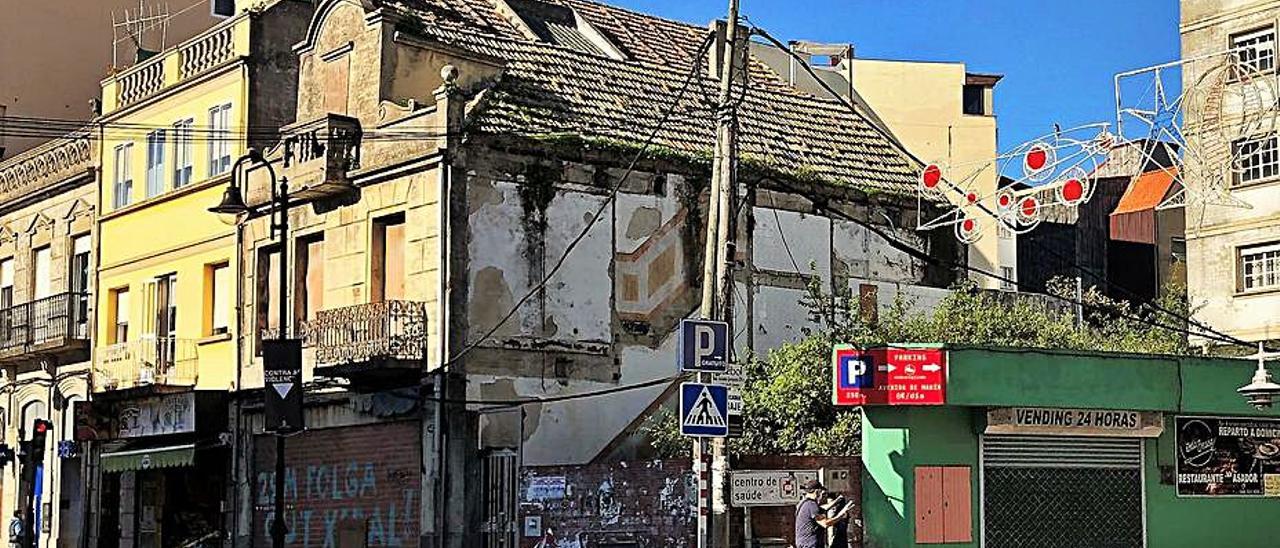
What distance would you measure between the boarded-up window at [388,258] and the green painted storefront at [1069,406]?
346 inches

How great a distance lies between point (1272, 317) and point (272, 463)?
896 inches

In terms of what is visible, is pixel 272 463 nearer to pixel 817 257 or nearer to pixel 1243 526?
pixel 817 257

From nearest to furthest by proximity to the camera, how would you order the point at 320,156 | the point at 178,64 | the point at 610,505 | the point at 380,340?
the point at 610,505 < the point at 380,340 < the point at 320,156 < the point at 178,64

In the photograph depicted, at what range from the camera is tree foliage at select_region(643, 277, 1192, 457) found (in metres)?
24.9

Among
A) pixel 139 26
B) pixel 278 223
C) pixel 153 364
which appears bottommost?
pixel 153 364

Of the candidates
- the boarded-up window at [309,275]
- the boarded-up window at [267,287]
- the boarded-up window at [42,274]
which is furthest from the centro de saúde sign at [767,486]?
the boarded-up window at [42,274]

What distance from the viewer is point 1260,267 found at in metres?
39.4

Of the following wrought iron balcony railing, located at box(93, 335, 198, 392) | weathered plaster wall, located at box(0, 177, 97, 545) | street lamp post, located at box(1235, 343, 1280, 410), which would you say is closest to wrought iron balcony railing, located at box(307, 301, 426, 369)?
wrought iron balcony railing, located at box(93, 335, 198, 392)

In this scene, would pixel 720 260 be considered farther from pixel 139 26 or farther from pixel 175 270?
pixel 139 26

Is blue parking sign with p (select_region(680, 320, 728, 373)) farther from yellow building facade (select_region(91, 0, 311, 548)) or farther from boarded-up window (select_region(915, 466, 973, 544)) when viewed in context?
yellow building facade (select_region(91, 0, 311, 548))

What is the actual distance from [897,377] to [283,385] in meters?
9.53

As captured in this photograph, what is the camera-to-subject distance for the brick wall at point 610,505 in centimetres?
2280

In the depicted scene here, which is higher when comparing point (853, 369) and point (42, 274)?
point (42, 274)

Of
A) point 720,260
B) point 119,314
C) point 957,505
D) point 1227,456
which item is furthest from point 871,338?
point 119,314
